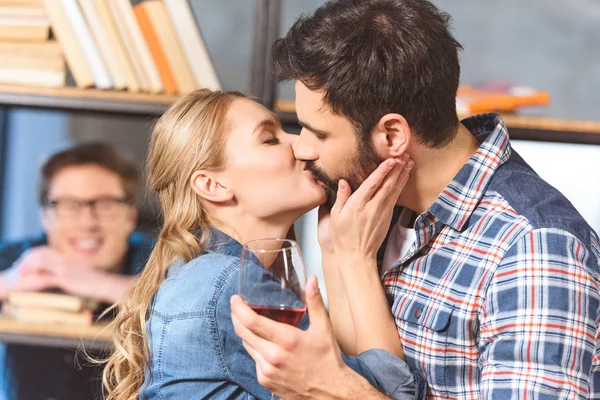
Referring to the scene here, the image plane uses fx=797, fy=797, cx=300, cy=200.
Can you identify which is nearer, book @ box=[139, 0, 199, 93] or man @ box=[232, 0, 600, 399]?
man @ box=[232, 0, 600, 399]

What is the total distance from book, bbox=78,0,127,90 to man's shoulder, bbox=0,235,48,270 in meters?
0.67

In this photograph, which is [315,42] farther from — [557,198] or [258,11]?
[258,11]

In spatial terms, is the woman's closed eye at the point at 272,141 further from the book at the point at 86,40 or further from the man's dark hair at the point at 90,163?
the man's dark hair at the point at 90,163

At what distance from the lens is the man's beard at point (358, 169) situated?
1665mm

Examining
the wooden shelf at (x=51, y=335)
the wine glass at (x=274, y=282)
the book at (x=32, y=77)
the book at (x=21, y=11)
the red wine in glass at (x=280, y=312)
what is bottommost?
the wooden shelf at (x=51, y=335)

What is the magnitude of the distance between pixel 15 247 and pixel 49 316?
0.31 metres

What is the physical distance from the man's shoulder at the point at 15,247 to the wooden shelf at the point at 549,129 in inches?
39.5

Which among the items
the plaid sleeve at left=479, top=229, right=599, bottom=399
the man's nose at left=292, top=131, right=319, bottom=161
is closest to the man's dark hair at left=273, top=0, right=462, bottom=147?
the man's nose at left=292, top=131, right=319, bottom=161

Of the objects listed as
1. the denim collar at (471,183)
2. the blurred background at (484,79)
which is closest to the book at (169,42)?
the blurred background at (484,79)

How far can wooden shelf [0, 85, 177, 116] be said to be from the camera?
102 inches

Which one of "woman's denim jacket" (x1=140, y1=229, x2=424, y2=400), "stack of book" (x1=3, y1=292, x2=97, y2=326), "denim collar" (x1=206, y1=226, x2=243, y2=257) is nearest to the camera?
"woman's denim jacket" (x1=140, y1=229, x2=424, y2=400)

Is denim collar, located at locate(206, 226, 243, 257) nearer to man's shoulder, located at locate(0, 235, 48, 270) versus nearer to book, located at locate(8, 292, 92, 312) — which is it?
book, located at locate(8, 292, 92, 312)

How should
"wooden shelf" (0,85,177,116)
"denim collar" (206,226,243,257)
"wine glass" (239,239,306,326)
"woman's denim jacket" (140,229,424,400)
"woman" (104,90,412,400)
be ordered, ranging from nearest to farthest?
"wine glass" (239,239,306,326) < "woman's denim jacket" (140,229,424,400) < "woman" (104,90,412,400) < "denim collar" (206,226,243,257) < "wooden shelf" (0,85,177,116)

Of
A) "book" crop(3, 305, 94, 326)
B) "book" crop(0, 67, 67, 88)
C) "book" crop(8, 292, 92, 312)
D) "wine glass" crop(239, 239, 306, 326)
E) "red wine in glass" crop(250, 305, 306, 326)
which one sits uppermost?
"book" crop(0, 67, 67, 88)
